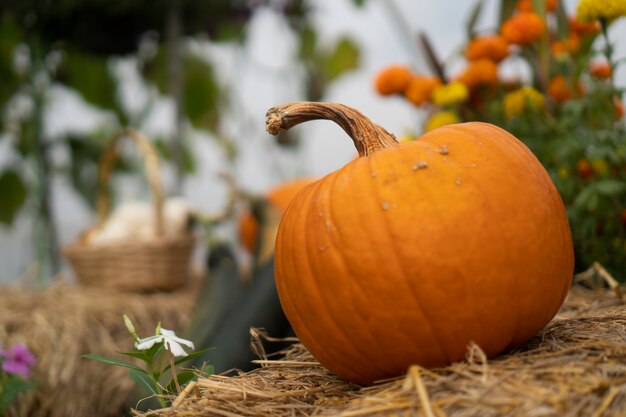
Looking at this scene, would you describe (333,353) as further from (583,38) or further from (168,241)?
(168,241)

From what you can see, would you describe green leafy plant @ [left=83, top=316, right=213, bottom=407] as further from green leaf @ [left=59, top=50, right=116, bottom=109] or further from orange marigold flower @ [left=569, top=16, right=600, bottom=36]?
green leaf @ [left=59, top=50, right=116, bottom=109]

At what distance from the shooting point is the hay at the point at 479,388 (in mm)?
662

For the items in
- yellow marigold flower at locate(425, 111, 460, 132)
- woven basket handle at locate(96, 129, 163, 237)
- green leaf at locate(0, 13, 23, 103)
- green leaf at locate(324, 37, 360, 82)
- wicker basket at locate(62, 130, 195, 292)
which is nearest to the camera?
yellow marigold flower at locate(425, 111, 460, 132)

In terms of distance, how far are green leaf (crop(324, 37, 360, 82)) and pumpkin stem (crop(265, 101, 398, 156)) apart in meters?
5.16

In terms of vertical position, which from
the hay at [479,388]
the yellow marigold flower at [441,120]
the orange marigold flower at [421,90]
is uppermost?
the orange marigold flower at [421,90]

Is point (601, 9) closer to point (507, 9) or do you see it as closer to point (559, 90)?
point (559, 90)

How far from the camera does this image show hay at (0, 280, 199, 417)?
214 cm

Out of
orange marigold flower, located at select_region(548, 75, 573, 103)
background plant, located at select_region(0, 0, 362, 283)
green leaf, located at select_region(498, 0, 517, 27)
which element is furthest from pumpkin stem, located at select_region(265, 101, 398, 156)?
background plant, located at select_region(0, 0, 362, 283)

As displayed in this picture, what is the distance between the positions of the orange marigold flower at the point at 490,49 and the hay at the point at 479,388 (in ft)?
3.19

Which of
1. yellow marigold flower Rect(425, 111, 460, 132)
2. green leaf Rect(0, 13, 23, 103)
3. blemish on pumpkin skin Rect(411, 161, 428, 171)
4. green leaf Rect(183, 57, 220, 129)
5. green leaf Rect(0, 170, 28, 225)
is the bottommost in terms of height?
blemish on pumpkin skin Rect(411, 161, 428, 171)

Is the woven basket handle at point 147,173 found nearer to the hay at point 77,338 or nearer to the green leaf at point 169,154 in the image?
the hay at point 77,338

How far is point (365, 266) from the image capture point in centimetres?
83

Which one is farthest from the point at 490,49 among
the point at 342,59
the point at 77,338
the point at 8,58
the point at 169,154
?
the point at 169,154

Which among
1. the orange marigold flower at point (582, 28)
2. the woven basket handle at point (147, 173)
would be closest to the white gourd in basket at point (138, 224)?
the woven basket handle at point (147, 173)
